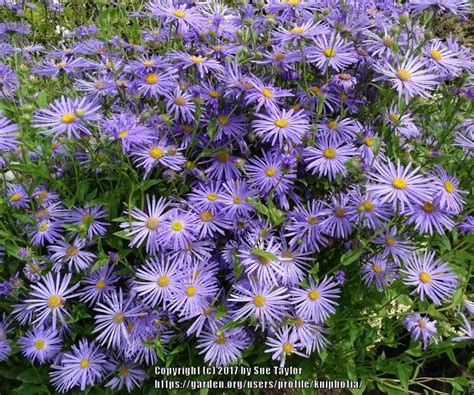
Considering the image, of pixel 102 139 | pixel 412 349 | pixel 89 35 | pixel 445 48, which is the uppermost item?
pixel 89 35

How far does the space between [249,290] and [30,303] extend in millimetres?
634

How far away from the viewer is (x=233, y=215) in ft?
5.39

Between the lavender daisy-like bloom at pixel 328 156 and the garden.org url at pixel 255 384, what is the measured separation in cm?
64

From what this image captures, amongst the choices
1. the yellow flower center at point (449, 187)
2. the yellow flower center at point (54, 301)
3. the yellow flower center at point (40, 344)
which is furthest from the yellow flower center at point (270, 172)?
the yellow flower center at point (40, 344)

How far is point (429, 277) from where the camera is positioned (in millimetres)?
1689

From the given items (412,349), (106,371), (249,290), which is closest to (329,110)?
(249,290)

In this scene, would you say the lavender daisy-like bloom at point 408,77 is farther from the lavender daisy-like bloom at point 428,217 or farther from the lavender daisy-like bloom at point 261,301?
the lavender daisy-like bloom at point 261,301

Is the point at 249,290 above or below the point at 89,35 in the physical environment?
below

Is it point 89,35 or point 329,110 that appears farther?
point 89,35

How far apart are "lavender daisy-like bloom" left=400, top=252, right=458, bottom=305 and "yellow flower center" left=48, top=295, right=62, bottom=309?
96 cm

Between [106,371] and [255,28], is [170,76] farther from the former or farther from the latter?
[106,371]

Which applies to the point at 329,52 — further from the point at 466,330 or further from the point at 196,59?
the point at 466,330

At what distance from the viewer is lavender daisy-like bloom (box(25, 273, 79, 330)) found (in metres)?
1.64

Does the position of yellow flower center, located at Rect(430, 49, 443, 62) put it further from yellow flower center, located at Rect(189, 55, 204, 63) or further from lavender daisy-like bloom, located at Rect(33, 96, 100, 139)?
lavender daisy-like bloom, located at Rect(33, 96, 100, 139)
